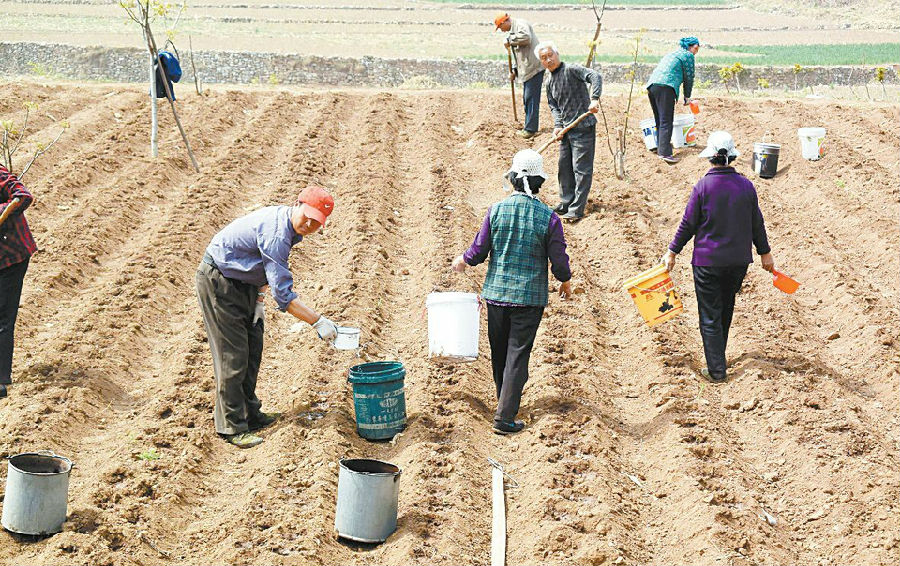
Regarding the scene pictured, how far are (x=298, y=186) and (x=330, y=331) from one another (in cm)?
586

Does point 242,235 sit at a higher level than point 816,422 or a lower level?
higher

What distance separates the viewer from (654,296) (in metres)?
7.12

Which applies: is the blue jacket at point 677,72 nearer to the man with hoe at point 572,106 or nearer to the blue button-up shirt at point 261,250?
the man with hoe at point 572,106

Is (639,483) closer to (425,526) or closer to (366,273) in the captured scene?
(425,526)

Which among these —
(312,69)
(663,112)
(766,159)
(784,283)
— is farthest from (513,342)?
(312,69)

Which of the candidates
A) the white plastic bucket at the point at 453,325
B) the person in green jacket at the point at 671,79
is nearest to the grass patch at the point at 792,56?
the person in green jacket at the point at 671,79

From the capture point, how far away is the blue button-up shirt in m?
5.71

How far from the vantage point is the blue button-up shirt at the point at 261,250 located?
5715 mm

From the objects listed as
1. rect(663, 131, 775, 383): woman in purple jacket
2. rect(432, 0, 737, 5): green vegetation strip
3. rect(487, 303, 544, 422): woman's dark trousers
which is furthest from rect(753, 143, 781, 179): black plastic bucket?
rect(432, 0, 737, 5): green vegetation strip

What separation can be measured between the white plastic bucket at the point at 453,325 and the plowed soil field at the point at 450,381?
33 cm

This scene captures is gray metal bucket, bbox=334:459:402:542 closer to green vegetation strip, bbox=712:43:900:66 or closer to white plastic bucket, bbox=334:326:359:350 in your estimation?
white plastic bucket, bbox=334:326:359:350

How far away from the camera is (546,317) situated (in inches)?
323

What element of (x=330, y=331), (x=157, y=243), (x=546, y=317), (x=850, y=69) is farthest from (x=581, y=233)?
(x=850, y=69)

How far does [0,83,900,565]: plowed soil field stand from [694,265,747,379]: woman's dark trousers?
20cm
